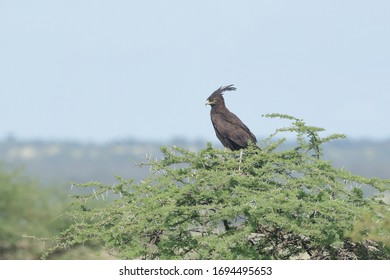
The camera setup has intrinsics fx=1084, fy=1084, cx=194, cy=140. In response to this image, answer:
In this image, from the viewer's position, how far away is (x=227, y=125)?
12.5 meters

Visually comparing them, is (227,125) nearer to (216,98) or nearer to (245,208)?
(216,98)

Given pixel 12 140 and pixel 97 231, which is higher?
pixel 12 140

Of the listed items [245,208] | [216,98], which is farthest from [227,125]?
[245,208]

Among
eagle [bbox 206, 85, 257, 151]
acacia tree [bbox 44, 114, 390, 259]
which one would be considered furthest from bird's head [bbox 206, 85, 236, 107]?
acacia tree [bbox 44, 114, 390, 259]

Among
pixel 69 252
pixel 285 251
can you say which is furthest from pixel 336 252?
pixel 69 252

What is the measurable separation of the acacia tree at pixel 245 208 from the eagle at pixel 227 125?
2419 mm

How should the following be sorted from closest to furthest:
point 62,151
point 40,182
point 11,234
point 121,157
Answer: point 11,234, point 40,182, point 121,157, point 62,151

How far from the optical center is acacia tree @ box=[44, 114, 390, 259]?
342 inches

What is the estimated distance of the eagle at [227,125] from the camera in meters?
12.1

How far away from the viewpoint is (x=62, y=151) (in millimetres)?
154750

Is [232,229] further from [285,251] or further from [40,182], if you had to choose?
[40,182]

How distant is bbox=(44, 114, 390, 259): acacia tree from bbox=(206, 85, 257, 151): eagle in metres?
→ 2.42

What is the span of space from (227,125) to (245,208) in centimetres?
392

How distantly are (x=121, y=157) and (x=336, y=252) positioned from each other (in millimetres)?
132828
